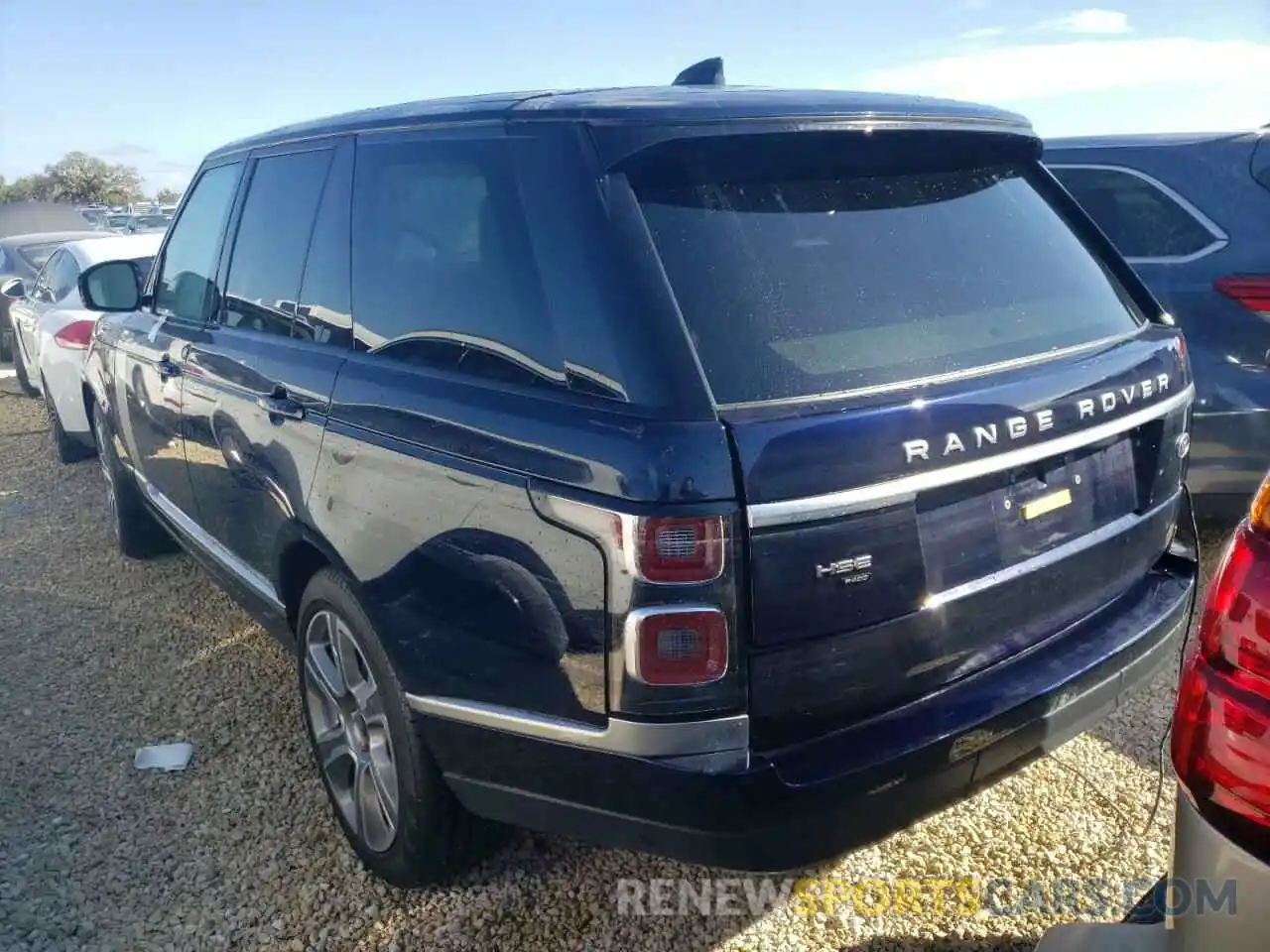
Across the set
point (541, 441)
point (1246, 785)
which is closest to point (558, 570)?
point (541, 441)

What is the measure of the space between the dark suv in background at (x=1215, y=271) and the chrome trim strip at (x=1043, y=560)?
5.92 feet

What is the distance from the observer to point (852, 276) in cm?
219

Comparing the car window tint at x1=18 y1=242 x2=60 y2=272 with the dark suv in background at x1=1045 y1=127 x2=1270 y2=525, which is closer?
the dark suv in background at x1=1045 y1=127 x2=1270 y2=525

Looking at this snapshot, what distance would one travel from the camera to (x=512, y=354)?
2188 mm

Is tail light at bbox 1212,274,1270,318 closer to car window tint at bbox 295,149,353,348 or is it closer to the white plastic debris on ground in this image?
car window tint at bbox 295,149,353,348

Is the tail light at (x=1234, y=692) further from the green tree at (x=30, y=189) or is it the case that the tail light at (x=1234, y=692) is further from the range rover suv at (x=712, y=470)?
the green tree at (x=30, y=189)

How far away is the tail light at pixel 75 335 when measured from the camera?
6773 millimetres

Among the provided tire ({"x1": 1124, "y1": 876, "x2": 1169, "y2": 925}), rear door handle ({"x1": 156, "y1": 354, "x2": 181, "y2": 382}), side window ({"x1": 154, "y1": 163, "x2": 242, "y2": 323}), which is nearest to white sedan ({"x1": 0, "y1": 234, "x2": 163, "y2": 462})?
side window ({"x1": 154, "y1": 163, "x2": 242, "y2": 323})

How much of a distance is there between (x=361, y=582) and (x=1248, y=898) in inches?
73.7

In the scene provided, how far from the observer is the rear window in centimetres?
201

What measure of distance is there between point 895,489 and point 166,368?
3023 mm

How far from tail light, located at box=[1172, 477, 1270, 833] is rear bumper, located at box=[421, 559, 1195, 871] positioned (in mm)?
581

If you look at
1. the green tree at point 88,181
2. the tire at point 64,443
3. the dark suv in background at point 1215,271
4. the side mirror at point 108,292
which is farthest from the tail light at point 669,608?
the green tree at point 88,181

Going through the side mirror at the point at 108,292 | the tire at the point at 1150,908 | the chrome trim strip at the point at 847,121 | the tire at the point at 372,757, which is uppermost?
the chrome trim strip at the point at 847,121
